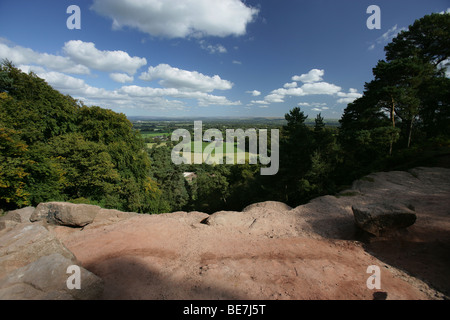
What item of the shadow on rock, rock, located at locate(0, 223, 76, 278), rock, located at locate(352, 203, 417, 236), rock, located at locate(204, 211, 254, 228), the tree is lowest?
rock, located at locate(204, 211, 254, 228)

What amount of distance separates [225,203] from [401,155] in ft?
69.9

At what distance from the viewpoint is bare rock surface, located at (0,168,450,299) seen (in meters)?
5.00

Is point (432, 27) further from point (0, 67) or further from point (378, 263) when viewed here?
point (0, 67)

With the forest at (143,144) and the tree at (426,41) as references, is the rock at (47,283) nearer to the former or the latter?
the forest at (143,144)

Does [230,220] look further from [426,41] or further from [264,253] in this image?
[426,41]

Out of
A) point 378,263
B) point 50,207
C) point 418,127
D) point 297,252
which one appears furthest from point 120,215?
point 418,127

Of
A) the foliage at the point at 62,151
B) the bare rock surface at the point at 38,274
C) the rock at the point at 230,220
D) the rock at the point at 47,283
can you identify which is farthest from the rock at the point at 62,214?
the rock at the point at 230,220

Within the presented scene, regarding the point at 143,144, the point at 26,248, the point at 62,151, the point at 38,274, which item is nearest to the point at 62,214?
the point at 26,248

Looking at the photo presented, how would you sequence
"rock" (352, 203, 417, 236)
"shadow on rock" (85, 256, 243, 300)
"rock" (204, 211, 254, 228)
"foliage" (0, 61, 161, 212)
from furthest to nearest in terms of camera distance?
"foliage" (0, 61, 161, 212) → "rock" (204, 211, 254, 228) → "rock" (352, 203, 417, 236) → "shadow on rock" (85, 256, 243, 300)

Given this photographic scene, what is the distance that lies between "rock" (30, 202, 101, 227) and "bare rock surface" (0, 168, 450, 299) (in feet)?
1.33

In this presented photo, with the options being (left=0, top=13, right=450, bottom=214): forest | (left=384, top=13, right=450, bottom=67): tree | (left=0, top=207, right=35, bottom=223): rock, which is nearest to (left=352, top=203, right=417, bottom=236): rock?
(left=0, top=13, right=450, bottom=214): forest

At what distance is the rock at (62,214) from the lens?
9812mm

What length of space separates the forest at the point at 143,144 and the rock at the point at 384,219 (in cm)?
680

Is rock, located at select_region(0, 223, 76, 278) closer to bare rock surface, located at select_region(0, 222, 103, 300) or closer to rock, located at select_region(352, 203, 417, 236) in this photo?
bare rock surface, located at select_region(0, 222, 103, 300)
